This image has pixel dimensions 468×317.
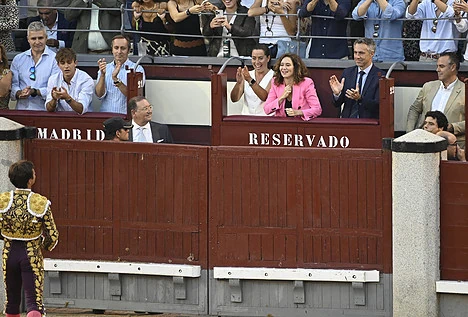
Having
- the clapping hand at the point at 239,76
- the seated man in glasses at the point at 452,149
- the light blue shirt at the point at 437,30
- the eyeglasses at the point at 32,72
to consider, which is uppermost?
the light blue shirt at the point at 437,30

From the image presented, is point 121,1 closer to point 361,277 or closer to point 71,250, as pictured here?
point 71,250

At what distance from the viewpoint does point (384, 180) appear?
34.2 feet

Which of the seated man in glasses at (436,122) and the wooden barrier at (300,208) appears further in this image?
the seated man in glasses at (436,122)

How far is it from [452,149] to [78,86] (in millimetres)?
4111

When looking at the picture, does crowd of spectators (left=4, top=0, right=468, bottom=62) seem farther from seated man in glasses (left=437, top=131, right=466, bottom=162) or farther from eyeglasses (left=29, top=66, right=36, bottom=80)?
seated man in glasses (left=437, top=131, right=466, bottom=162)

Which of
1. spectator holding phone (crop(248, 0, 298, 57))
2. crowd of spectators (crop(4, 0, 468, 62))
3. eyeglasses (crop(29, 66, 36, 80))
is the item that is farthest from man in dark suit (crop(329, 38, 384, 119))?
eyeglasses (crop(29, 66, 36, 80))

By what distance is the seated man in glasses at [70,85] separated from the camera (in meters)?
13.1

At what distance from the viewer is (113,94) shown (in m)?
13.5

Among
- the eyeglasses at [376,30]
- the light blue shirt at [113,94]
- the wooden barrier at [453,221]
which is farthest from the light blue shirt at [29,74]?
the wooden barrier at [453,221]

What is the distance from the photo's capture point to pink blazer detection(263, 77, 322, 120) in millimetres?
12719

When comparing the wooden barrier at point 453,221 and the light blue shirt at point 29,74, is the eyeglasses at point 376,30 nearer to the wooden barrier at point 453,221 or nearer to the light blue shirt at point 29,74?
the light blue shirt at point 29,74

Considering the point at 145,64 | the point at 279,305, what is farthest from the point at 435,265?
the point at 145,64

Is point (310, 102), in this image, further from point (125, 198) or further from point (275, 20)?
point (125, 198)

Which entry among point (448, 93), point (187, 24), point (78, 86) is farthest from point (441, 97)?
point (78, 86)
